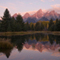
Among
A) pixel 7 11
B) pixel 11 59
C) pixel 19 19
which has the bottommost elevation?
pixel 11 59

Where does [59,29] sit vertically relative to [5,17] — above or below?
below

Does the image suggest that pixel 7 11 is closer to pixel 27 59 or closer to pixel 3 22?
pixel 3 22

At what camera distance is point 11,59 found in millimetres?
8633

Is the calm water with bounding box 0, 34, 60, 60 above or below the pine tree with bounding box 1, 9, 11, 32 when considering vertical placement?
below

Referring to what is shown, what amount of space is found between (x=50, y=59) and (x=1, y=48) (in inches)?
284

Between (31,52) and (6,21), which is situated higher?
(6,21)

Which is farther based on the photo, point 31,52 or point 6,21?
point 6,21

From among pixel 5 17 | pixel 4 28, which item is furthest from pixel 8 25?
pixel 5 17

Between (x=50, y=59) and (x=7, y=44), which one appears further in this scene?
(x=7, y=44)

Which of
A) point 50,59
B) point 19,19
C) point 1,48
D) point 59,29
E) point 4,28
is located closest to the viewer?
point 50,59

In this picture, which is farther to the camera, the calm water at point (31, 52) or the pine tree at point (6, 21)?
the pine tree at point (6, 21)

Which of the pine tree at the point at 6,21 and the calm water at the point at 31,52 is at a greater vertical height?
the pine tree at the point at 6,21

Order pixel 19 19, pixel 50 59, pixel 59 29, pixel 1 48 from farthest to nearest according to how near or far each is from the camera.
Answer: pixel 59 29
pixel 19 19
pixel 1 48
pixel 50 59

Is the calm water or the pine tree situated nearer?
the calm water
